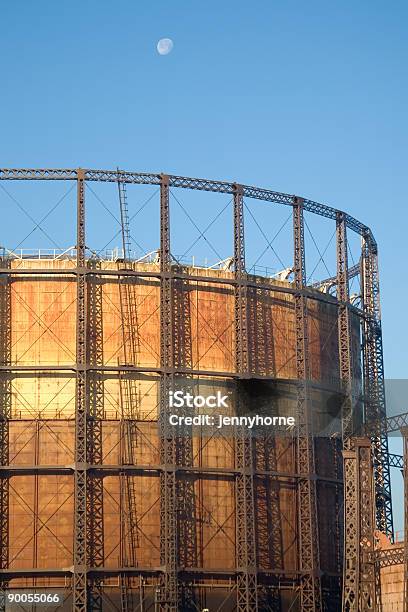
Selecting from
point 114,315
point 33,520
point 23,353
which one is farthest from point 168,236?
point 33,520

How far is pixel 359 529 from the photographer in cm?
5494

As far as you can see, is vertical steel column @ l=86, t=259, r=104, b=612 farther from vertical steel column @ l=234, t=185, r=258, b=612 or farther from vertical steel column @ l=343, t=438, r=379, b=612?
vertical steel column @ l=343, t=438, r=379, b=612

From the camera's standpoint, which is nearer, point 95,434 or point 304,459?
point 95,434

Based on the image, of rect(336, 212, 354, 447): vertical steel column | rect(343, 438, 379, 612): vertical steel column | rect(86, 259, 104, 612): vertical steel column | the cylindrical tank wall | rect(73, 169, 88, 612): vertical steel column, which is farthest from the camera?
rect(336, 212, 354, 447): vertical steel column

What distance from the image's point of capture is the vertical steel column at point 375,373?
66625mm

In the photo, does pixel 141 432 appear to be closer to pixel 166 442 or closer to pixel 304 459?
pixel 166 442

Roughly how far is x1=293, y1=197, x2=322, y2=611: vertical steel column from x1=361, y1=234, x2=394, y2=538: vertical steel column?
596cm

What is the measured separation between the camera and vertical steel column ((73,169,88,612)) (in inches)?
2114

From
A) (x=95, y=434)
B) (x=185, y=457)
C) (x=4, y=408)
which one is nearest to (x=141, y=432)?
(x=95, y=434)

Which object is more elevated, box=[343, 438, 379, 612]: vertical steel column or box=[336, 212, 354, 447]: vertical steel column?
box=[336, 212, 354, 447]: vertical steel column

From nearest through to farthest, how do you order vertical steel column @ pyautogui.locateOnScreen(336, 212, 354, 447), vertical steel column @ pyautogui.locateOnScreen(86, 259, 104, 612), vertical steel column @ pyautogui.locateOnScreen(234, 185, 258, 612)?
vertical steel column @ pyautogui.locateOnScreen(86, 259, 104, 612)
vertical steel column @ pyautogui.locateOnScreen(234, 185, 258, 612)
vertical steel column @ pyautogui.locateOnScreen(336, 212, 354, 447)

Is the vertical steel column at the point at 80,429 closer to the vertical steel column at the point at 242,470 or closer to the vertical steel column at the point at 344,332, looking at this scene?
the vertical steel column at the point at 242,470

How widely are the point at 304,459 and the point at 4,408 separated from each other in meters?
15.0

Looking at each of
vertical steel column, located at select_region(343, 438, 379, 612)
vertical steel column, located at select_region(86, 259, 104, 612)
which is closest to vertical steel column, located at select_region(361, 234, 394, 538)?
vertical steel column, located at select_region(343, 438, 379, 612)
